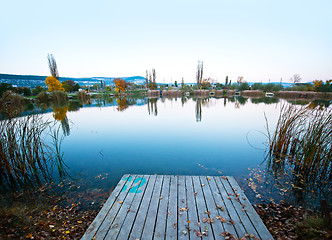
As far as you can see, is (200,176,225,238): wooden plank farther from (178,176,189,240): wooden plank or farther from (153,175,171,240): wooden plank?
(153,175,171,240): wooden plank

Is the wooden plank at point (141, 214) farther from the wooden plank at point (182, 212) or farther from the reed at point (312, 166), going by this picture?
the reed at point (312, 166)

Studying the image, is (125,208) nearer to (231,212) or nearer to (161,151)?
(231,212)

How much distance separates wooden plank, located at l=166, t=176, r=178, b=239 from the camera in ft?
7.15

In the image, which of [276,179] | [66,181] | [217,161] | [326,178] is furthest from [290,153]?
[66,181]

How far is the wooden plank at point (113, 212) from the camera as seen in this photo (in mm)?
2218

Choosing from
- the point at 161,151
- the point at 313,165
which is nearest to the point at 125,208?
the point at 161,151

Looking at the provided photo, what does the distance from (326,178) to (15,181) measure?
29.0 ft

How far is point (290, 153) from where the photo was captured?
232 inches

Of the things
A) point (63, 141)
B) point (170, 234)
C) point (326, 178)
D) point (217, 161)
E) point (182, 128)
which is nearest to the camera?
point (170, 234)

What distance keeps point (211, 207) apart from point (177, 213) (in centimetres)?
64

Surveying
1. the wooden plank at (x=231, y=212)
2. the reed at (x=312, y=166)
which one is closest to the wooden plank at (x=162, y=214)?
the wooden plank at (x=231, y=212)

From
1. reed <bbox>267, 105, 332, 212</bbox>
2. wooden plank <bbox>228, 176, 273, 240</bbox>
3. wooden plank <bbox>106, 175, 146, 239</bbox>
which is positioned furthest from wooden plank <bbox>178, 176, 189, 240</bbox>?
reed <bbox>267, 105, 332, 212</bbox>

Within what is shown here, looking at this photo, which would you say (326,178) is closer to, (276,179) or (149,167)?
(276,179)

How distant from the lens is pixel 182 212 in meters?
2.58
